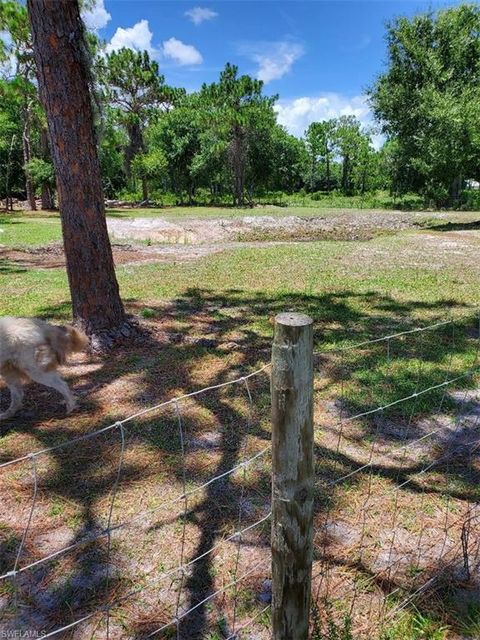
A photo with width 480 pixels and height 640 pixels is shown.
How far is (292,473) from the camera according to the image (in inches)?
61.9

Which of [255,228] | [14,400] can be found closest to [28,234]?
[255,228]

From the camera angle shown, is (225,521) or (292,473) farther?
(225,521)

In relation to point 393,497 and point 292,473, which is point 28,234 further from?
point 292,473

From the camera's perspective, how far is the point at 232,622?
208 cm

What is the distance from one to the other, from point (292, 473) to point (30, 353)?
8.75ft

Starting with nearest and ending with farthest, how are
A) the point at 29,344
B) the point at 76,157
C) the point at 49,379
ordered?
1. the point at 29,344
2. the point at 49,379
3. the point at 76,157

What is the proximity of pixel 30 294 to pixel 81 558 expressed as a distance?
6.04 meters

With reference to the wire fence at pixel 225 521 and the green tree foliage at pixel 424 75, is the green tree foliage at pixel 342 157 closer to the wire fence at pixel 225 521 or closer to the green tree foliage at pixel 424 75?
A: the green tree foliage at pixel 424 75

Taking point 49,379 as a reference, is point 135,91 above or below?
above

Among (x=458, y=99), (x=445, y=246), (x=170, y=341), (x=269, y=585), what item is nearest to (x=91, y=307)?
(x=170, y=341)

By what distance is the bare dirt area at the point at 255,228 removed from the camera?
1669 centimetres

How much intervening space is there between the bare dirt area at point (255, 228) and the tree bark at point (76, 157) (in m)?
11.0

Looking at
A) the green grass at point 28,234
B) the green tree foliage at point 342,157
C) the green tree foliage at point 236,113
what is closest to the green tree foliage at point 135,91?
the green tree foliage at point 236,113

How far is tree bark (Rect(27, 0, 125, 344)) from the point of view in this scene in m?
4.43
